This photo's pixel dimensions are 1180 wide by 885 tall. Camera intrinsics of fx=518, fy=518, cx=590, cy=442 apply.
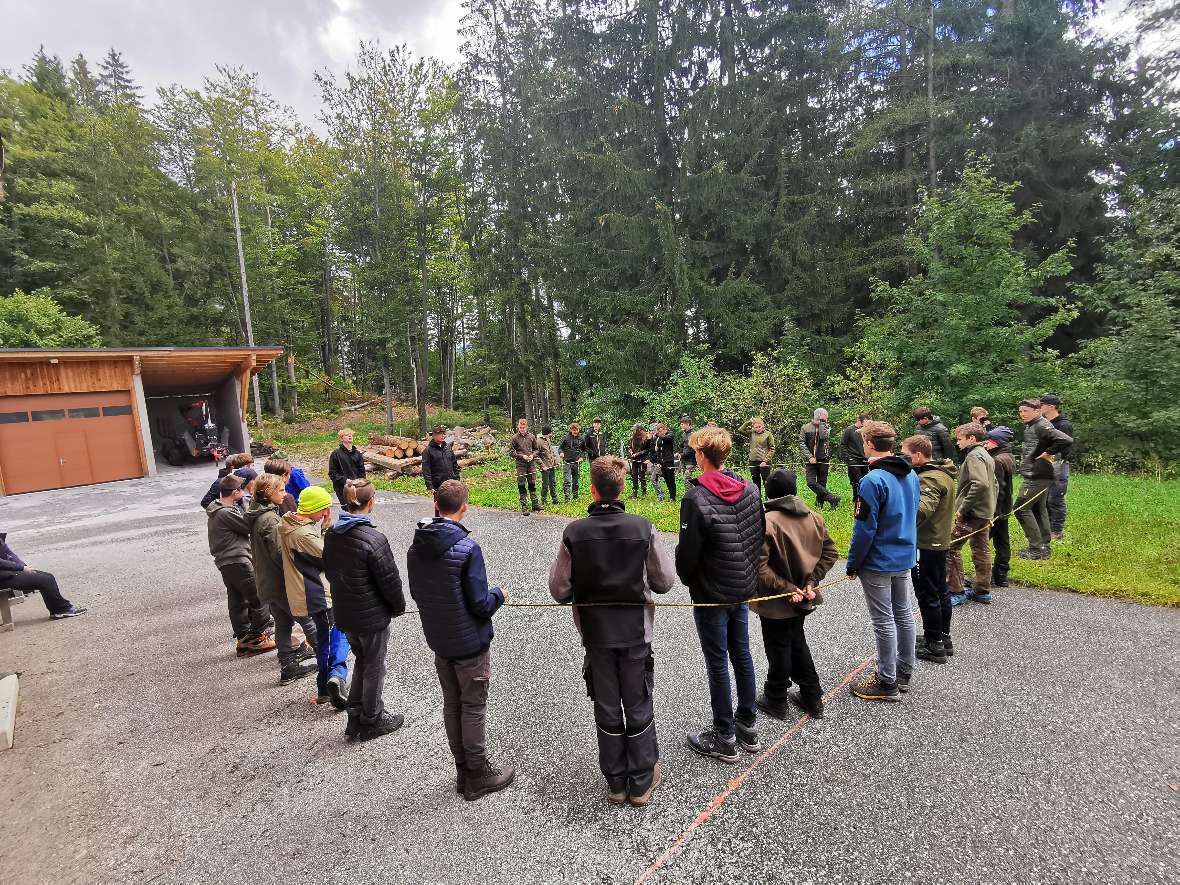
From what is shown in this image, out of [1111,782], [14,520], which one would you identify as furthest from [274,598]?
[14,520]

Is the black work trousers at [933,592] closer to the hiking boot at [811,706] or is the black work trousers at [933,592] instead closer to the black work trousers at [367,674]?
the hiking boot at [811,706]

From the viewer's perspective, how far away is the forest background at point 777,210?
12.9m

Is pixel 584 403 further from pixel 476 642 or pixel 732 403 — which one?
pixel 476 642

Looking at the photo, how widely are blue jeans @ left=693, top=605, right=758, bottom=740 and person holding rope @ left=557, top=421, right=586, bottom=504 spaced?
24.8 feet

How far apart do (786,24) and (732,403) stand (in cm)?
1193

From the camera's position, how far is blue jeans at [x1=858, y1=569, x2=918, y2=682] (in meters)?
3.45

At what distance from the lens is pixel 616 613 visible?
8.70ft

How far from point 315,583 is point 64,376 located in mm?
17279

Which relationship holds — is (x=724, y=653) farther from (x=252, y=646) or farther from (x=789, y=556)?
(x=252, y=646)

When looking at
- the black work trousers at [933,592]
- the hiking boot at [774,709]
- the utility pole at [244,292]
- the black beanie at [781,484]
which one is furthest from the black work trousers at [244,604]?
the utility pole at [244,292]

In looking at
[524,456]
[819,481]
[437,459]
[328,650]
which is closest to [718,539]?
[328,650]

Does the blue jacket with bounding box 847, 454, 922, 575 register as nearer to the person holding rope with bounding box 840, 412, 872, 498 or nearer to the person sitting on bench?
the person holding rope with bounding box 840, 412, 872, 498

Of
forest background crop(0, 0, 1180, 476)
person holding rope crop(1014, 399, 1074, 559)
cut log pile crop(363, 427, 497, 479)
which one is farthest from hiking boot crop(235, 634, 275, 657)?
forest background crop(0, 0, 1180, 476)

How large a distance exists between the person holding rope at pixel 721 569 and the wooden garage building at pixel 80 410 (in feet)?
59.3
